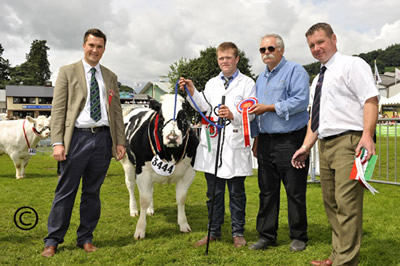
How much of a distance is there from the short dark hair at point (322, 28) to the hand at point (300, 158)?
3.84 ft

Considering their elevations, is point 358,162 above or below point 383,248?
above

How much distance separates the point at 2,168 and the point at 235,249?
11.2m

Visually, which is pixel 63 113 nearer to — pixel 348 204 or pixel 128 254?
pixel 128 254

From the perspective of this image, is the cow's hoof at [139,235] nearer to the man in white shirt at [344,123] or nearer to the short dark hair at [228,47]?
the man in white shirt at [344,123]

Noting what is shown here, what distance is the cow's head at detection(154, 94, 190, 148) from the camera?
12.3 feet

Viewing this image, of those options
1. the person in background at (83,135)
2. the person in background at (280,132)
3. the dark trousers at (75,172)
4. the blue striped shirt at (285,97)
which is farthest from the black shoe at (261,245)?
the dark trousers at (75,172)

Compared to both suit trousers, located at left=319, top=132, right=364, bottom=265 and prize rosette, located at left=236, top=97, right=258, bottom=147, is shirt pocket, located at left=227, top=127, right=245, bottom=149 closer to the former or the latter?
prize rosette, located at left=236, top=97, right=258, bottom=147

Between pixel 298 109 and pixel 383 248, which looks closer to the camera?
pixel 298 109

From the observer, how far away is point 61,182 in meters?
3.82

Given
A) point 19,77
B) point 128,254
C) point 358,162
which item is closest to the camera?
point 358,162

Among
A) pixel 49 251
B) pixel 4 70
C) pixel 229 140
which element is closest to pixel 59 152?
pixel 49 251

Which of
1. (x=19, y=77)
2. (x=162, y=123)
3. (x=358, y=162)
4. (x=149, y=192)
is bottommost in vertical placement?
(x=149, y=192)

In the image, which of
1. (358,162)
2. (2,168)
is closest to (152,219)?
(358,162)

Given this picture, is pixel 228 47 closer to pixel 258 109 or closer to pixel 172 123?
pixel 258 109
